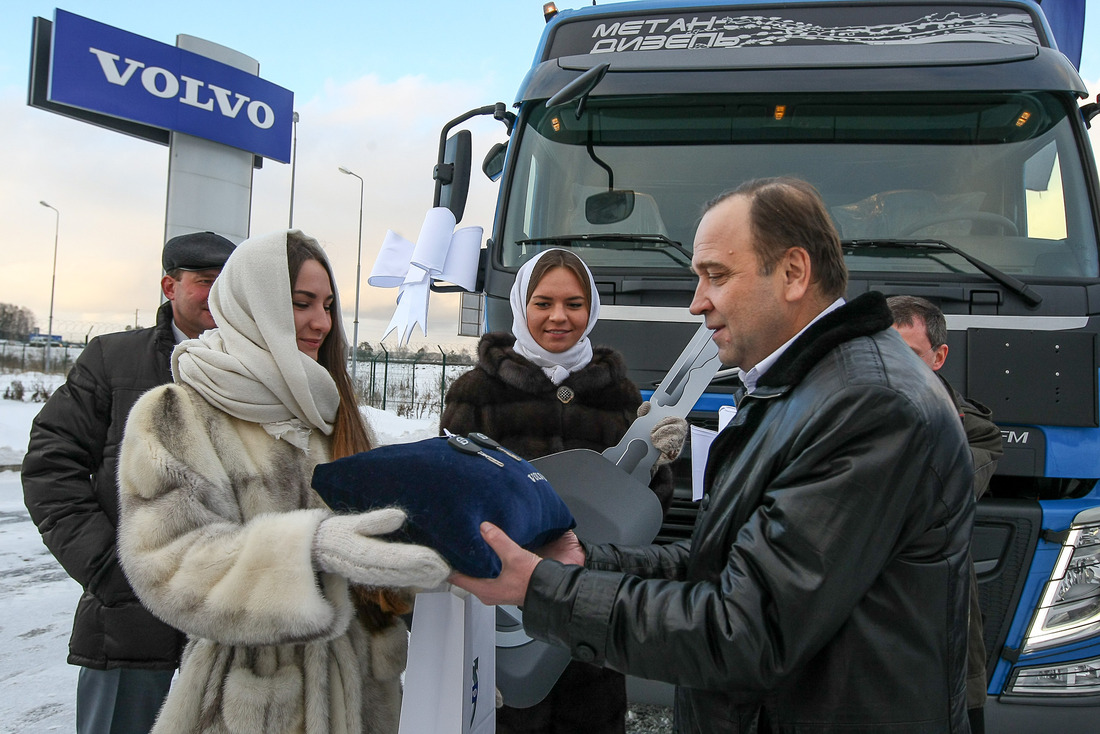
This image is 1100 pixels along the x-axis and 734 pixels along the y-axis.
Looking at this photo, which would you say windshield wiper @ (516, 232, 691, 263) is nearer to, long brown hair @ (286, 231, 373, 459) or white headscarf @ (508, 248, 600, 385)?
white headscarf @ (508, 248, 600, 385)

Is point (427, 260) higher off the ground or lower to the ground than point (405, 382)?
higher

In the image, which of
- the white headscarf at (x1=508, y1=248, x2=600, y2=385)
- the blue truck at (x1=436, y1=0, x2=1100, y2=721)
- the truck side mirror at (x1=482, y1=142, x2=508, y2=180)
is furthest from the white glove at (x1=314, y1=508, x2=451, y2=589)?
the truck side mirror at (x1=482, y1=142, x2=508, y2=180)

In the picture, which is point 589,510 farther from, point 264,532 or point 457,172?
point 457,172

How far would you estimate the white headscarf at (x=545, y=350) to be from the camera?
2.63 meters

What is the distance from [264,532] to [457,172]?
245 centimetres

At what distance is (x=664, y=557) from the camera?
65.4 inches

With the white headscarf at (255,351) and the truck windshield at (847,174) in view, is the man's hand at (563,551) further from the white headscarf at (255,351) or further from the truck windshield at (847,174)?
the truck windshield at (847,174)

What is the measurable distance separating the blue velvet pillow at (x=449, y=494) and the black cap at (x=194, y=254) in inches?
52.8

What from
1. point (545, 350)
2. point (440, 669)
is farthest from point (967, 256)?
point (440, 669)

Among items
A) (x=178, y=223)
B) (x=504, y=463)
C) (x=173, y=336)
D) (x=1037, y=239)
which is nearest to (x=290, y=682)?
(x=504, y=463)

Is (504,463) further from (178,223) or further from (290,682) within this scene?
(178,223)

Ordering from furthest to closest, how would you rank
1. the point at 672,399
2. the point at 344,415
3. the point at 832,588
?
1. the point at 672,399
2. the point at 344,415
3. the point at 832,588

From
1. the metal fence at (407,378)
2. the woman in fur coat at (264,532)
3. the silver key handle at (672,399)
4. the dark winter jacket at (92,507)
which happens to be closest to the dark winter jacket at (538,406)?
the silver key handle at (672,399)

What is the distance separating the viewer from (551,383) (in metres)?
2.61
